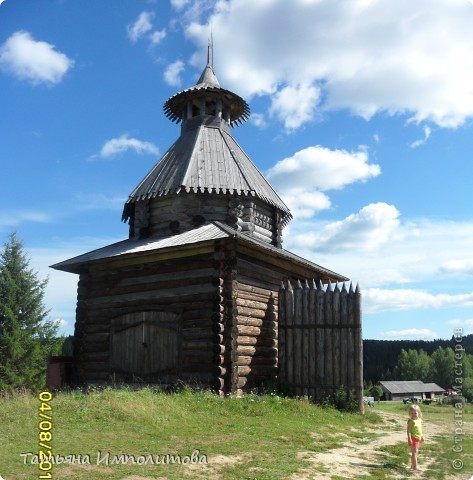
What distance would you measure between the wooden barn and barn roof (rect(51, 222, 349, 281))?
54mm

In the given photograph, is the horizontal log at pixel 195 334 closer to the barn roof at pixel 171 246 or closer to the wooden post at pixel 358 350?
the barn roof at pixel 171 246

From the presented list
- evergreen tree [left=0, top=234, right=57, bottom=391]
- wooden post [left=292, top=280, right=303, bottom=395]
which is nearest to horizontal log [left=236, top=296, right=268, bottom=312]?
wooden post [left=292, top=280, right=303, bottom=395]

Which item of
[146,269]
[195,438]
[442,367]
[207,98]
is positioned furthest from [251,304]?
[442,367]

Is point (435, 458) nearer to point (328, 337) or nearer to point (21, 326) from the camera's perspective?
point (328, 337)

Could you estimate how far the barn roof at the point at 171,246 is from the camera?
1337cm

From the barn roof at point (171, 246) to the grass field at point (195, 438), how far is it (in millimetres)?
3927

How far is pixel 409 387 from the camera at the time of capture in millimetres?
86750

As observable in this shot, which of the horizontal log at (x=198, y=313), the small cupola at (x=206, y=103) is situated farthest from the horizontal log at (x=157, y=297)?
the small cupola at (x=206, y=103)

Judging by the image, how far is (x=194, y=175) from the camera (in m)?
16.6

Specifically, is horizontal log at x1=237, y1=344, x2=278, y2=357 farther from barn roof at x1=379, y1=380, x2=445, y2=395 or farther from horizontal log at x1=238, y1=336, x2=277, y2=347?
barn roof at x1=379, y1=380, x2=445, y2=395

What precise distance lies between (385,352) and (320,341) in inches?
4158

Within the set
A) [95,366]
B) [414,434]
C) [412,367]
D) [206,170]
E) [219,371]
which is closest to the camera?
[414,434]

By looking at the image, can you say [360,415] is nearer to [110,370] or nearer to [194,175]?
[110,370]

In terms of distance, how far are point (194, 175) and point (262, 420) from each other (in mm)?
8638
